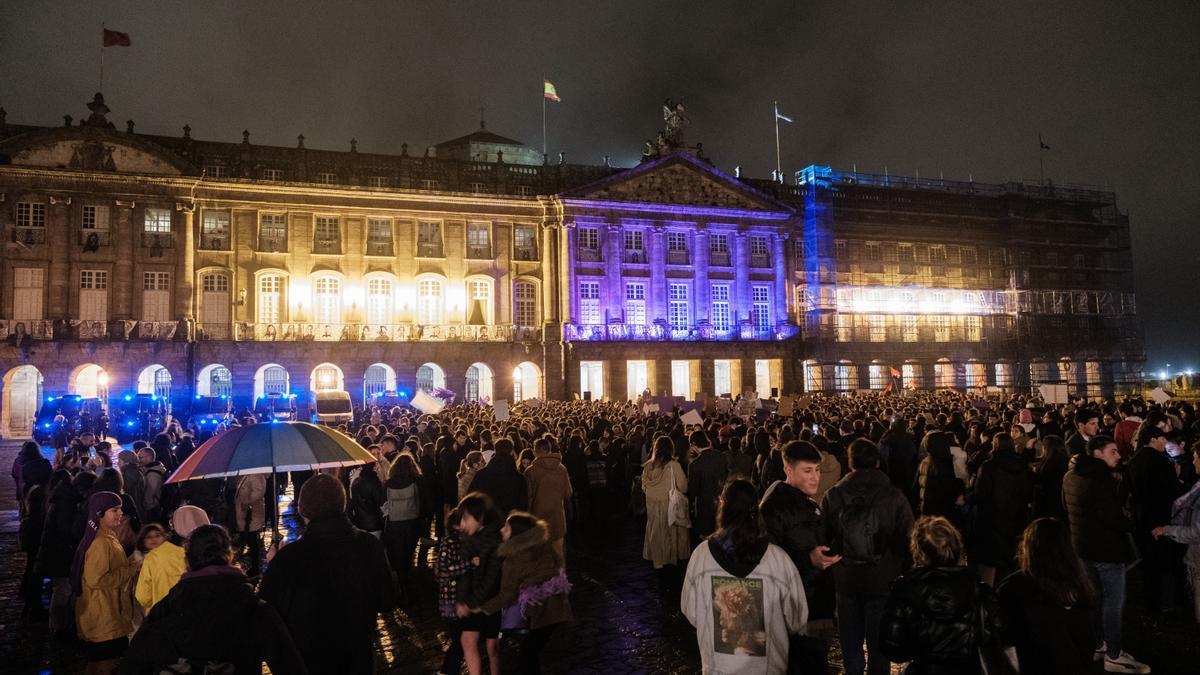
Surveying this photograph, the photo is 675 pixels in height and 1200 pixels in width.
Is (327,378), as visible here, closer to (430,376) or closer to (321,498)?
(430,376)

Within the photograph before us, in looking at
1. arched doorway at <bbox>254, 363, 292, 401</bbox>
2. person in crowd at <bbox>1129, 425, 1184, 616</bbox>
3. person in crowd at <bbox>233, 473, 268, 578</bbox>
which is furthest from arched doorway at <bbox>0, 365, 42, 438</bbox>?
person in crowd at <bbox>1129, 425, 1184, 616</bbox>

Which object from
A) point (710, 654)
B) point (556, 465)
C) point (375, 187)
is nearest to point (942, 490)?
point (556, 465)

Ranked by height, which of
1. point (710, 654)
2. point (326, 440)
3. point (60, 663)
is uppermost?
point (326, 440)

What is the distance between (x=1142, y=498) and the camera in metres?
8.66

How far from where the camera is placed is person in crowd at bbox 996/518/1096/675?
4211mm

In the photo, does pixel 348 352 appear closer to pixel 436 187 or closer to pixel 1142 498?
pixel 436 187

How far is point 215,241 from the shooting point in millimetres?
38906

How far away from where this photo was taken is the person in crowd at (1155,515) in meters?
8.52

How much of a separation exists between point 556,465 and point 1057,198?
184ft

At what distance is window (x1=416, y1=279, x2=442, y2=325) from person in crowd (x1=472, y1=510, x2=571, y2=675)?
36658mm

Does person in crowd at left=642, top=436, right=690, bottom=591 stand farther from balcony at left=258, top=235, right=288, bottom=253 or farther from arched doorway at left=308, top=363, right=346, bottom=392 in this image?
balcony at left=258, top=235, right=288, bottom=253

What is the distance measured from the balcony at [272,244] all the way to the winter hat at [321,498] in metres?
38.1

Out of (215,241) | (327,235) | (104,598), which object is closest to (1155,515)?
(104,598)

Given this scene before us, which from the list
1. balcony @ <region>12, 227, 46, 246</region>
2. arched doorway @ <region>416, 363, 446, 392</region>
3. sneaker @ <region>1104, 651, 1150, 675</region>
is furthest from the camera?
arched doorway @ <region>416, 363, 446, 392</region>
